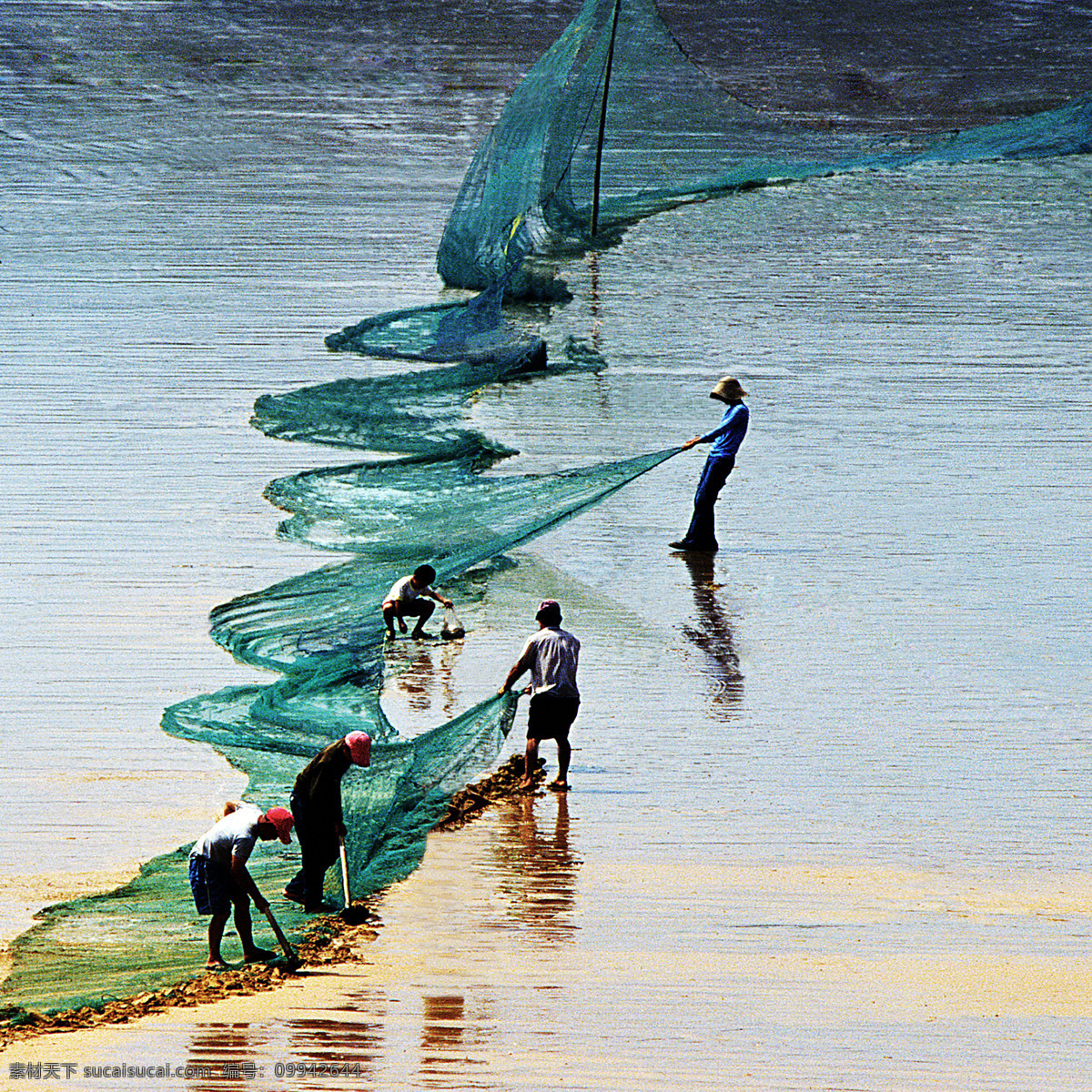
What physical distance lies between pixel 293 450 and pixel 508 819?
5.74 metres

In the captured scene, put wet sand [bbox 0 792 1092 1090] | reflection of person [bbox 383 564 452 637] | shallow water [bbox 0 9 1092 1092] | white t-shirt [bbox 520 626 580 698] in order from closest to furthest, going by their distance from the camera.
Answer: wet sand [bbox 0 792 1092 1090]
shallow water [bbox 0 9 1092 1092]
white t-shirt [bbox 520 626 580 698]
reflection of person [bbox 383 564 452 637]

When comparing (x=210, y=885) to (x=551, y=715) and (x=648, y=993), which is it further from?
(x=551, y=715)

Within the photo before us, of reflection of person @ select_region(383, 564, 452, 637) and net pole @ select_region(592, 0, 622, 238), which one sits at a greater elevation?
net pole @ select_region(592, 0, 622, 238)

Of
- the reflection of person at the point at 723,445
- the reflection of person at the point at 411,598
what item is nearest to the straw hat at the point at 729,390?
the reflection of person at the point at 723,445

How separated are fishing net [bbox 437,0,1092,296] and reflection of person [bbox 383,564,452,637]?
6.13 metres

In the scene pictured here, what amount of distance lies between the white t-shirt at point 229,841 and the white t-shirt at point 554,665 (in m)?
1.78

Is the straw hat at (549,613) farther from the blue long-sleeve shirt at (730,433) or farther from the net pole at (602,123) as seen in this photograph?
the net pole at (602,123)

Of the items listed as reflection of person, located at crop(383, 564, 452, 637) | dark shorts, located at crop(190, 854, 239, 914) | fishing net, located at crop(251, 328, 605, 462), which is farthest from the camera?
fishing net, located at crop(251, 328, 605, 462)

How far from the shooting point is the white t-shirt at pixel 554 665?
7152 mm

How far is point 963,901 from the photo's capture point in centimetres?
631

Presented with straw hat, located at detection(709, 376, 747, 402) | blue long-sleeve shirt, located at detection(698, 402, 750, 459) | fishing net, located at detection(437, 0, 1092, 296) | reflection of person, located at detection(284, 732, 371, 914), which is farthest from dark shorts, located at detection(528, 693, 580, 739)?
fishing net, located at detection(437, 0, 1092, 296)

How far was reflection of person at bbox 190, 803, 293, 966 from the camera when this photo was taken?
5.61m

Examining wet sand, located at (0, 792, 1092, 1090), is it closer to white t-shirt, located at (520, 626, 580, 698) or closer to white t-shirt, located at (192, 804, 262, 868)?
white t-shirt, located at (192, 804, 262, 868)

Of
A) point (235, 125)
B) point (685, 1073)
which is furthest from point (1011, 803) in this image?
point (235, 125)
